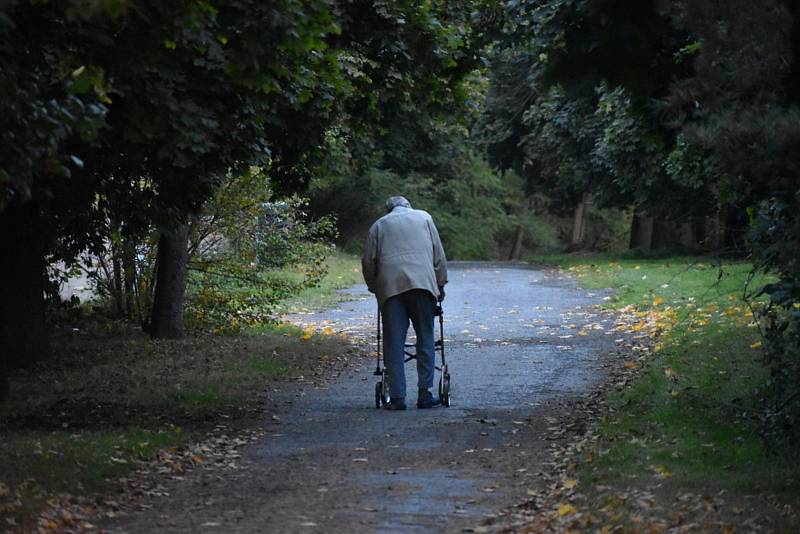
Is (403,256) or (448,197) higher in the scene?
(448,197)

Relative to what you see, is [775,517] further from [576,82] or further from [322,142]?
[322,142]

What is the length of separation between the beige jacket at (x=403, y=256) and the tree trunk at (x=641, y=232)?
36.7 metres

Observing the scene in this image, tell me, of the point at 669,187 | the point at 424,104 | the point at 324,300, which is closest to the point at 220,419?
the point at 424,104

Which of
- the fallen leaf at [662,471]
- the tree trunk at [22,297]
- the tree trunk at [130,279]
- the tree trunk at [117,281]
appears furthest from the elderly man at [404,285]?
the tree trunk at [117,281]

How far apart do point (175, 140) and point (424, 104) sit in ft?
17.3

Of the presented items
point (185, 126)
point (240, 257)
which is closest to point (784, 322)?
point (185, 126)

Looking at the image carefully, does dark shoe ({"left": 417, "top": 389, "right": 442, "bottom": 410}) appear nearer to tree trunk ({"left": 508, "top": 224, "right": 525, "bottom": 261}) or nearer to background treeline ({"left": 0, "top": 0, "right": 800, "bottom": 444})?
background treeline ({"left": 0, "top": 0, "right": 800, "bottom": 444})

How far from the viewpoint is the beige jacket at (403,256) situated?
1210 centimetres

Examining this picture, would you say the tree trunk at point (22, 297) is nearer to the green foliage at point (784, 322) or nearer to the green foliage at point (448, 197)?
the green foliage at point (784, 322)

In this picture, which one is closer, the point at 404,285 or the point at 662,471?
the point at 662,471

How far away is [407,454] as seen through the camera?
31.7 ft

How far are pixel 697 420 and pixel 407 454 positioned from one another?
2.43m

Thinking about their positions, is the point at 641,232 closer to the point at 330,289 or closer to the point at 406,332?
the point at 330,289

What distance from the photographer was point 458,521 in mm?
7520
